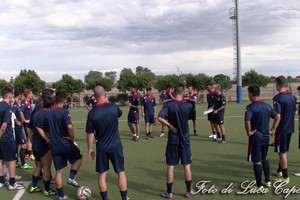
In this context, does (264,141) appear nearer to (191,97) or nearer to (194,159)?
(194,159)

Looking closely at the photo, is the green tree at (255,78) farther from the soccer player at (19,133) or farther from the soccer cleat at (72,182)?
the soccer cleat at (72,182)

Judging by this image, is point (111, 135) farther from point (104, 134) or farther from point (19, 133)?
point (19, 133)

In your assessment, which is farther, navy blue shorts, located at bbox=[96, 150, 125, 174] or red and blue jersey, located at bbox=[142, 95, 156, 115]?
red and blue jersey, located at bbox=[142, 95, 156, 115]

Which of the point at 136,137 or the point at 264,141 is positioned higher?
the point at 264,141

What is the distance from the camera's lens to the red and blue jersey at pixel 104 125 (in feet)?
17.8

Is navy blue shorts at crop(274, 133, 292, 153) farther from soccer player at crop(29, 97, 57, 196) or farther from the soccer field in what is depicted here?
soccer player at crop(29, 97, 57, 196)

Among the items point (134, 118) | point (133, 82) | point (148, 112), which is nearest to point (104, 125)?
point (134, 118)

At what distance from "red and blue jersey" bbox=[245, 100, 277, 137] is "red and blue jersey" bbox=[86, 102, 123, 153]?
244 centimetres

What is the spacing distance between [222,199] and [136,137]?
7005mm

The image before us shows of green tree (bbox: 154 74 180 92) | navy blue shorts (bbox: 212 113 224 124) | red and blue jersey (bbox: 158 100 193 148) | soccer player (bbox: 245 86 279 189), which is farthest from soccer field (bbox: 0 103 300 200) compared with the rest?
green tree (bbox: 154 74 180 92)

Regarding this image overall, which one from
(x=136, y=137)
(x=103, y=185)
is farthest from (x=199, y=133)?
(x=103, y=185)

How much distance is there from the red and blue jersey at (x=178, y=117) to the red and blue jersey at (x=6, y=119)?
9.95 feet

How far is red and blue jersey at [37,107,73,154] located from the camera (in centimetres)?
580

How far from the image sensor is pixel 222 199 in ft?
19.1
